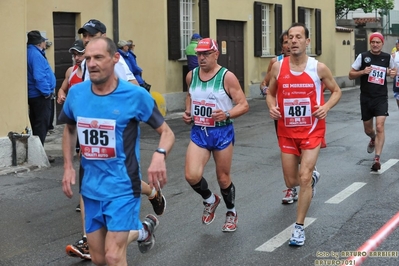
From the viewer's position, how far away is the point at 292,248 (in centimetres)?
677

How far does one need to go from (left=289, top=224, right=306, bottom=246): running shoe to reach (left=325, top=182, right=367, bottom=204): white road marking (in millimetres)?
1936

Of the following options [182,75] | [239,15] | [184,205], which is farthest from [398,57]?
[239,15]

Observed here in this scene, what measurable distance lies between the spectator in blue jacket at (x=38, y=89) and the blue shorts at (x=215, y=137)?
5090mm

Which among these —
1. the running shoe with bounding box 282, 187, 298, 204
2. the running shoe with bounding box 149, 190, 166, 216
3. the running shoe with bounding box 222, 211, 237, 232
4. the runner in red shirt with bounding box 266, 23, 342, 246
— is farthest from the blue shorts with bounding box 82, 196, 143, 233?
the running shoe with bounding box 282, 187, 298, 204

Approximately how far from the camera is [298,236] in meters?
6.82

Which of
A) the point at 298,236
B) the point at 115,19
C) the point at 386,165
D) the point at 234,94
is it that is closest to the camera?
the point at 298,236

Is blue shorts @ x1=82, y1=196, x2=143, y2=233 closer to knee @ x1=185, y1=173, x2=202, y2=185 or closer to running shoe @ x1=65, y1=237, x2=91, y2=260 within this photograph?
running shoe @ x1=65, y1=237, x2=91, y2=260

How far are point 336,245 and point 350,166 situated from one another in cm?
455

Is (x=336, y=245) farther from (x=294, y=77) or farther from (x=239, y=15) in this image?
(x=239, y=15)

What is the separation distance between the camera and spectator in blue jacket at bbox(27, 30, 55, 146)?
11852mm

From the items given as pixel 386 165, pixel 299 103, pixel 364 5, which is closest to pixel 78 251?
pixel 299 103

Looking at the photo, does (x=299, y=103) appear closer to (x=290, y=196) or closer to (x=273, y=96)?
Answer: (x=273, y=96)

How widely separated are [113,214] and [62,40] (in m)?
11.8

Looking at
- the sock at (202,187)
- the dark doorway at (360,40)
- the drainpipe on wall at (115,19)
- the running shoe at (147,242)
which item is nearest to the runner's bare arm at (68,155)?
the running shoe at (147,242)
